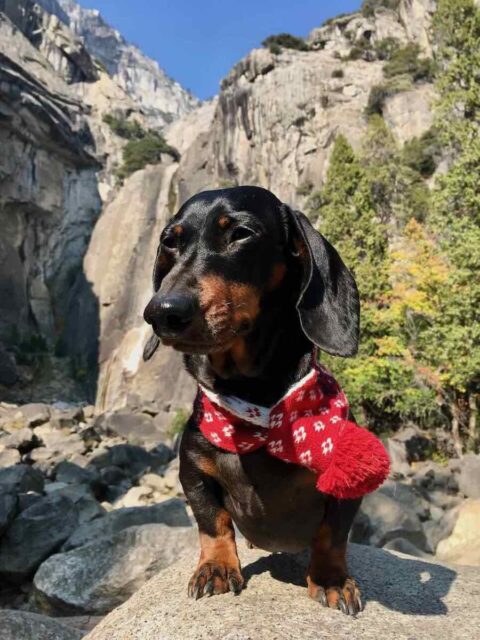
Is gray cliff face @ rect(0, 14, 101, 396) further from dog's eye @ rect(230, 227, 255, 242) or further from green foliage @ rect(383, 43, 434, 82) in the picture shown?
dog's eye @ rect(230, 227, 255, 242)

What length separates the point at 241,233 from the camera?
1.93 metres

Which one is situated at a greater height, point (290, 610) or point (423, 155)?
point (423, 155)

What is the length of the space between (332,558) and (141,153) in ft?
144

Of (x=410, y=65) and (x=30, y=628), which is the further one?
(x=410, y=65)

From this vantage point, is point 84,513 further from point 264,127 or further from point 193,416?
point 264,127

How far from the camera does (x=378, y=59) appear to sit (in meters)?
37.3

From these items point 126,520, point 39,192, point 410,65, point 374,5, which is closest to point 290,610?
point 126,520

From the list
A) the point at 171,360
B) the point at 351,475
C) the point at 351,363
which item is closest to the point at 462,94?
the point at 351,363

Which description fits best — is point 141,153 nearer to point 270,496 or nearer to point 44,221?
point 44,221

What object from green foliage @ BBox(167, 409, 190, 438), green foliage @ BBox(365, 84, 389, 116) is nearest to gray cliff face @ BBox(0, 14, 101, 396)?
green foliage @ BBox(167, 409, 190, 438)

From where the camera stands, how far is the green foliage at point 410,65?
32781 mm

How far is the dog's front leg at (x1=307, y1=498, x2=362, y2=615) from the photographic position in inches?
76.7

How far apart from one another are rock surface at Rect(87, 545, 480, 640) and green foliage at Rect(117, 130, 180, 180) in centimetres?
4229

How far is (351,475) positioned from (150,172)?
39.3m
